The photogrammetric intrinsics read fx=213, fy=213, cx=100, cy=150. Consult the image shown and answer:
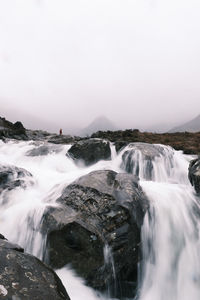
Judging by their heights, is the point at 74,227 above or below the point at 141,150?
below

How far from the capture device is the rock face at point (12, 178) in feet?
27.5

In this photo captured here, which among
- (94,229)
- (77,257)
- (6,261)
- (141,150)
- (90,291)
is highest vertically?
(141,150)

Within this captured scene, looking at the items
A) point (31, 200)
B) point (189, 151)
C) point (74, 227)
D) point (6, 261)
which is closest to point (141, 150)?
point (189, 151)

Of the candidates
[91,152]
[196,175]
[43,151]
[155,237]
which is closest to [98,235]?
[155,237]

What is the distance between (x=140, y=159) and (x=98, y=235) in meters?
7.85

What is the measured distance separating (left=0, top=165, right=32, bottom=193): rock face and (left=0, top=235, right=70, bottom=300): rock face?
506 centimetres

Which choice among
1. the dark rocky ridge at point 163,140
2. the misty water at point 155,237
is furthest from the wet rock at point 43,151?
the misty water at point 155,237

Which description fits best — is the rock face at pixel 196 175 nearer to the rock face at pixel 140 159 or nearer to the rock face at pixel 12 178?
the rock face at pixel 140 159

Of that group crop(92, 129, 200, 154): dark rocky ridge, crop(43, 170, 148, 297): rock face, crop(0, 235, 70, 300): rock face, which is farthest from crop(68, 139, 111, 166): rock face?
A: crop(0, 235, 70, 300): rock face

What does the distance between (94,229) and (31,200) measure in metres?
3.02

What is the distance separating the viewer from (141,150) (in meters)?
13.2

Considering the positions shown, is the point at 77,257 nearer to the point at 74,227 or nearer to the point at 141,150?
the point at 74,227

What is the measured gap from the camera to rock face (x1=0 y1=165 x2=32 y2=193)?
8.38 metres

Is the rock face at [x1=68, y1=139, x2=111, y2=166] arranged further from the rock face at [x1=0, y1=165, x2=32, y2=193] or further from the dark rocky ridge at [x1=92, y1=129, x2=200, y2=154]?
the rock face at [x1=0, y1=165, x2=32, y2=193]
